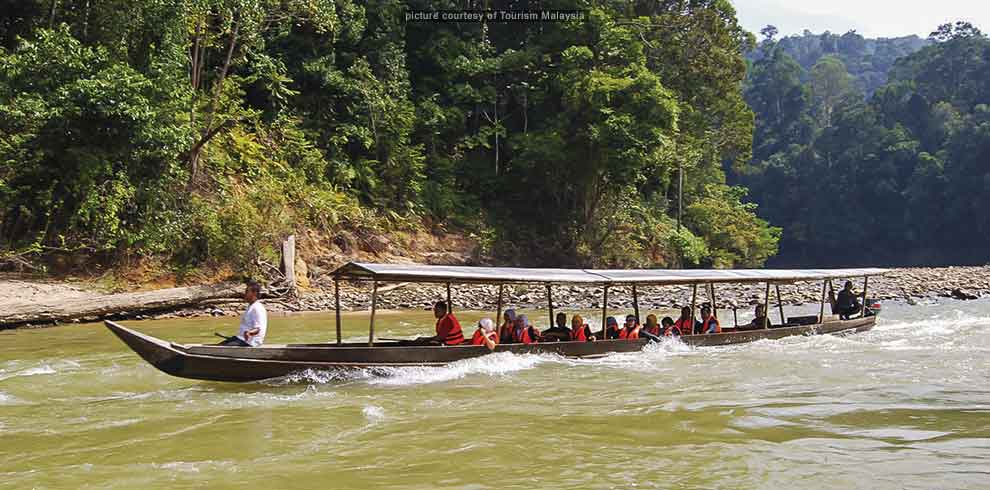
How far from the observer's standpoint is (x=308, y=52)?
2811 centimetres

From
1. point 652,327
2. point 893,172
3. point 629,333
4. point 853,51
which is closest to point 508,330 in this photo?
point 629,333

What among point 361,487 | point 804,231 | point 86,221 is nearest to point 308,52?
point 86,221

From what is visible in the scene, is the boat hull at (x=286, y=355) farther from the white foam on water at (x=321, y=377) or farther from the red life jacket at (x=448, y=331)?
the red life jacket at (x=448, y=331)

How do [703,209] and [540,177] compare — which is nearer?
[540,177]

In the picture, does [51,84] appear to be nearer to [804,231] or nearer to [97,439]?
[97,439]

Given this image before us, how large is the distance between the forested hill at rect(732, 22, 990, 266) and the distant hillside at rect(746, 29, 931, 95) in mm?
49844

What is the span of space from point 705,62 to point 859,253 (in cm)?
3638

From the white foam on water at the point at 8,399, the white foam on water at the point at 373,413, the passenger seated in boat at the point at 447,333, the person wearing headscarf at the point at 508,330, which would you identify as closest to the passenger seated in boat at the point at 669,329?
the person wearing headscarf at the point at 508,330

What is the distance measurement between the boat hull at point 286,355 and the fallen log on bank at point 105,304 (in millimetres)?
7894

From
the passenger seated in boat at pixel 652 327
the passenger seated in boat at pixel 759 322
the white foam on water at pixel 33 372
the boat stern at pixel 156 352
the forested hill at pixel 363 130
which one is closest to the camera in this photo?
the boat stern at pixel 156 352

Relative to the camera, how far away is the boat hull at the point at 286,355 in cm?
948

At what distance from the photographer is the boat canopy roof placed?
1055 cm

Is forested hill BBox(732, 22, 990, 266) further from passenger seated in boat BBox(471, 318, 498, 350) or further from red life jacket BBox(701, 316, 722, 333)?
passenger seated in boat BBox(471, 318, 498, 350)

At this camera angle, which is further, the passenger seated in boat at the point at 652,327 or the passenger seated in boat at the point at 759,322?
the passenger seated in boat at the point at 759,322
